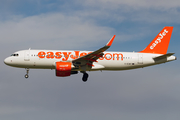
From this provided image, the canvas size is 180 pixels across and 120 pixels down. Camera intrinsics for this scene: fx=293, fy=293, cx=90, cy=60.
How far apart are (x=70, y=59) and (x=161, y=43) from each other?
14564 millimetres

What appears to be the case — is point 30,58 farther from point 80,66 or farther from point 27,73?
point 80,66

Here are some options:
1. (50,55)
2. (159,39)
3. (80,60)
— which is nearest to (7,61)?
(50,55)

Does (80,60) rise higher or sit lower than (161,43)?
lower

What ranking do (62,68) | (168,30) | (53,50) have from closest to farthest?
(62,68)
(53,50)
(168,30)

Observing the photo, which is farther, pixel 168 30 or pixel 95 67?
pixel 168 30

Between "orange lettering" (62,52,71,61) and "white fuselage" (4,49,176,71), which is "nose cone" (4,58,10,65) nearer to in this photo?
"white fuselage" (4,49,176,71)

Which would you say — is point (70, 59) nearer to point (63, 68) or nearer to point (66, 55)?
point (66, 55)

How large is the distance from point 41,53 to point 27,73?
3389 millimetres

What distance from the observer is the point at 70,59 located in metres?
39.1

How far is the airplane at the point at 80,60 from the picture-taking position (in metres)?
37.9

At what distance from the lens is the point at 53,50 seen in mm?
39750

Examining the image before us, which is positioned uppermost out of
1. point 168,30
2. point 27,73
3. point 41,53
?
point 168,30

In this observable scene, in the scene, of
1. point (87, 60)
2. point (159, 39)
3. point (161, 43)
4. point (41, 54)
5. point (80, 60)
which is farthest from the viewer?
point (159, 39)

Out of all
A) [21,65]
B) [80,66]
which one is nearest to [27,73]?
[21,65]
